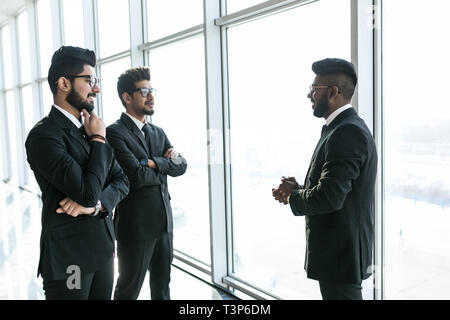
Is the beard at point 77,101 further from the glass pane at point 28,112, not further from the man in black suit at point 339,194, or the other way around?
the glass pane at point 28,112

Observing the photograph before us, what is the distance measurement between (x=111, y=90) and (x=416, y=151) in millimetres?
4073

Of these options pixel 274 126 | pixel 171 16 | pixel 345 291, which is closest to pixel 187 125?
pixel 171 16

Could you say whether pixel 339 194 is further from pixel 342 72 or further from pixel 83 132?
pixel 83 132

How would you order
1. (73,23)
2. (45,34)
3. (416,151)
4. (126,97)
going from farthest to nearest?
(45,34) < (73,23) < (126,97) < (416,151)

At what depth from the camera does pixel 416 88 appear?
198 centimetres

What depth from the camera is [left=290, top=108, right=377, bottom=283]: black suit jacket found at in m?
1.51

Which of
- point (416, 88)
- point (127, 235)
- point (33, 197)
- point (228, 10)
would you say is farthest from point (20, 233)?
point (416, 88)

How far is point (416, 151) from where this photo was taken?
2.00 metres

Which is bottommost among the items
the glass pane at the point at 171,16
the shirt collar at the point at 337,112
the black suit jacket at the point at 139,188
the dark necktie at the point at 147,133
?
the black suit jacket at the point at 139,188

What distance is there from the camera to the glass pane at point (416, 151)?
1.89 meters

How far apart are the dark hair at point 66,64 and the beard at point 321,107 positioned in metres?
1.00

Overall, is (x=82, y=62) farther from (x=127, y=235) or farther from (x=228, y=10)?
(x=228, y=10)

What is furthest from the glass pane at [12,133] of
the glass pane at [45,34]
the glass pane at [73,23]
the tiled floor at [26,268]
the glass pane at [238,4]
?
the glass pane at [238,4]

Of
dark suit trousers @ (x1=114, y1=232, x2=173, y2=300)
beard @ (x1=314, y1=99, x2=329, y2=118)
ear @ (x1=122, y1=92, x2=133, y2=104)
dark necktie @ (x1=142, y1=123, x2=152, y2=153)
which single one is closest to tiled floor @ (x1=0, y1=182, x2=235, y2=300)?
Result: dark suit trousers @ (x1=114, y1=232, x2=173, y2=300)
